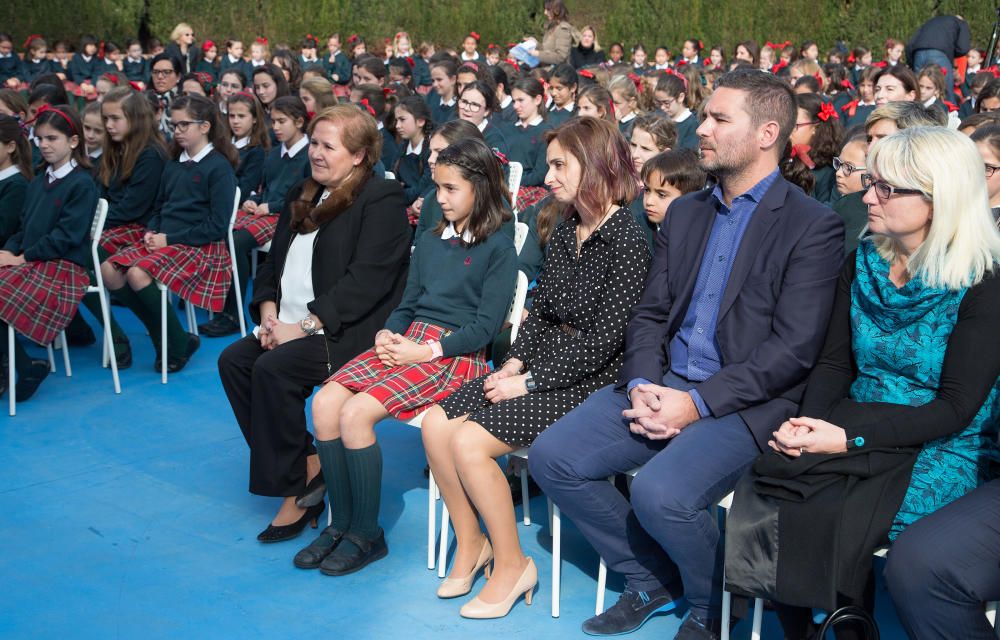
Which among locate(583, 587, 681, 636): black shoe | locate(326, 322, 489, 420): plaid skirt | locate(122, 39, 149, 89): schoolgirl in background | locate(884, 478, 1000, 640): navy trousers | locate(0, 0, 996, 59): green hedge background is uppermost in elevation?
locate(0, 0, 996, 59): green hedge background

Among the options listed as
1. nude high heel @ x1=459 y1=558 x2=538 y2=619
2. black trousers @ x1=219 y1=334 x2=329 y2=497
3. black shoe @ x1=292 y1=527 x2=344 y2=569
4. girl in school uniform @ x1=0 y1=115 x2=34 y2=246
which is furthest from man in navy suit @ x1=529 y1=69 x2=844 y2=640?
girl in school uniform @ x1=0 y1=115 x2=34 y2=246

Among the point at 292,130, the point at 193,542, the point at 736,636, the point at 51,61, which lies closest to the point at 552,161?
the point at 736,636

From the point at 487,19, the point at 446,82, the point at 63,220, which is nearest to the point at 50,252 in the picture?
the point at 63,220

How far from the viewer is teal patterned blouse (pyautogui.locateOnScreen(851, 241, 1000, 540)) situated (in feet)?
8.53

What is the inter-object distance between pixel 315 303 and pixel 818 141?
2642 mm

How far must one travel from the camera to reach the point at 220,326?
248 inches

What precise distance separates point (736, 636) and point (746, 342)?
876 mm

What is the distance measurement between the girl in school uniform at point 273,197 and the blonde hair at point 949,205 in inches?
171

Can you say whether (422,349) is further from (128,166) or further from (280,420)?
(128,166)

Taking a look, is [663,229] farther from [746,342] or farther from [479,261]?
[479,261]

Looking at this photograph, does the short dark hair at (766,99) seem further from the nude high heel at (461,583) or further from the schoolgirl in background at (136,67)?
the schoolgirl in background at (136,67)

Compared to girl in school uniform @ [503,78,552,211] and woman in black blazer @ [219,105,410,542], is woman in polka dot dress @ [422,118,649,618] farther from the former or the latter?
girl in school uniform @ [503,78,552,211]

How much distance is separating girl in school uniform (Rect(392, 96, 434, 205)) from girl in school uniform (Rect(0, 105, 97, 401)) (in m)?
2.00

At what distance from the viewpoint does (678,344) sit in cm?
316
